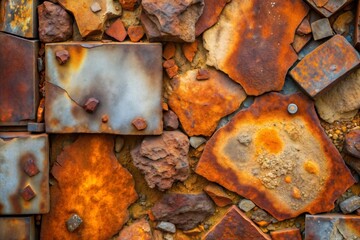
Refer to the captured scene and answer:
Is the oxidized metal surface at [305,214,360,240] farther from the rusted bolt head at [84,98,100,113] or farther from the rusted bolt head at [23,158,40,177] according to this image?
the rusted bolt head at [23,158,40,177]

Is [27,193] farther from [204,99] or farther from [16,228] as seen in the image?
[204,99]

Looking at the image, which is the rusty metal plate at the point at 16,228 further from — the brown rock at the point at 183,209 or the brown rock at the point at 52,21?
the brown rock at the point at 52,21

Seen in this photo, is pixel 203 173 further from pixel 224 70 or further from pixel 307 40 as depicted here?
pixel 307 40

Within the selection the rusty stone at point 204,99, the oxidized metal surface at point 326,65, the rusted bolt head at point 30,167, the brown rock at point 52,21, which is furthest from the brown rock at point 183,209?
the brown rock at point 52,21

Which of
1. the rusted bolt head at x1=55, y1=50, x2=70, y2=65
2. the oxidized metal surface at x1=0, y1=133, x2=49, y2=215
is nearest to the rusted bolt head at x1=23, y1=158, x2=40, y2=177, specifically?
the oxidized metal surface at x1=0, y1=133, x2=49, y2=215

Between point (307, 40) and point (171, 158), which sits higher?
point (307, 40)

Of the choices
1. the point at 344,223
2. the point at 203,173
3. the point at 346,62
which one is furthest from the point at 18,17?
the point at 344,223
